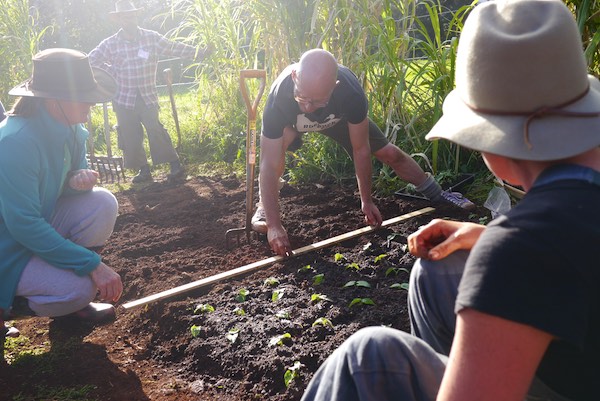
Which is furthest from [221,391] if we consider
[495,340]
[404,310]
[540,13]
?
[540,13]

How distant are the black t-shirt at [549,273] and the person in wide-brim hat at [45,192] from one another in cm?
217

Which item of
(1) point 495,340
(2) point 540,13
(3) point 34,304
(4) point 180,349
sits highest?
(2) point 540,13

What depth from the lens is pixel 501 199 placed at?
3102 millimetres

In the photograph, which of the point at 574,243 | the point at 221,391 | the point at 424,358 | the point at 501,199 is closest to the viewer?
the point at 574,243

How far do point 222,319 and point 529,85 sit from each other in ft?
7.31

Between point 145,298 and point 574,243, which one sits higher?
point 574,243

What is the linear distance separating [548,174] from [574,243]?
0.18 meters

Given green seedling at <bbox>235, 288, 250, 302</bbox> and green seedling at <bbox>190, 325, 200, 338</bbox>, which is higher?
green seedling at <bbox>190, 325, 200, 338</bbox>

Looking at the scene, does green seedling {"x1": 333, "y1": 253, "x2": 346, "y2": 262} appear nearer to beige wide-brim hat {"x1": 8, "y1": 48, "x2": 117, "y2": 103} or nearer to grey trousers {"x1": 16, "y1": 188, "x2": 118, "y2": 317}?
grey trousers {"x1": 16, "y1": 188, "x2": 118, "y2": 317}

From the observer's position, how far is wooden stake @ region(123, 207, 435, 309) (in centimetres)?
338

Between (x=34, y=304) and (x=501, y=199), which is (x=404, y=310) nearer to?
(x=501, y=199)

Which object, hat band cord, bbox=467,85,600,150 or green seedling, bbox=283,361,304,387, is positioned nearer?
hat band cord, bbox=467,85,600,150

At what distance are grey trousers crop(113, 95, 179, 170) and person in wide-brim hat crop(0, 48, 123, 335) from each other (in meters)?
3.77

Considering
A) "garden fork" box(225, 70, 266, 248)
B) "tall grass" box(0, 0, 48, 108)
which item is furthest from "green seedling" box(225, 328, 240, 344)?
"tall grass" box(0, 0, 48, 108)
